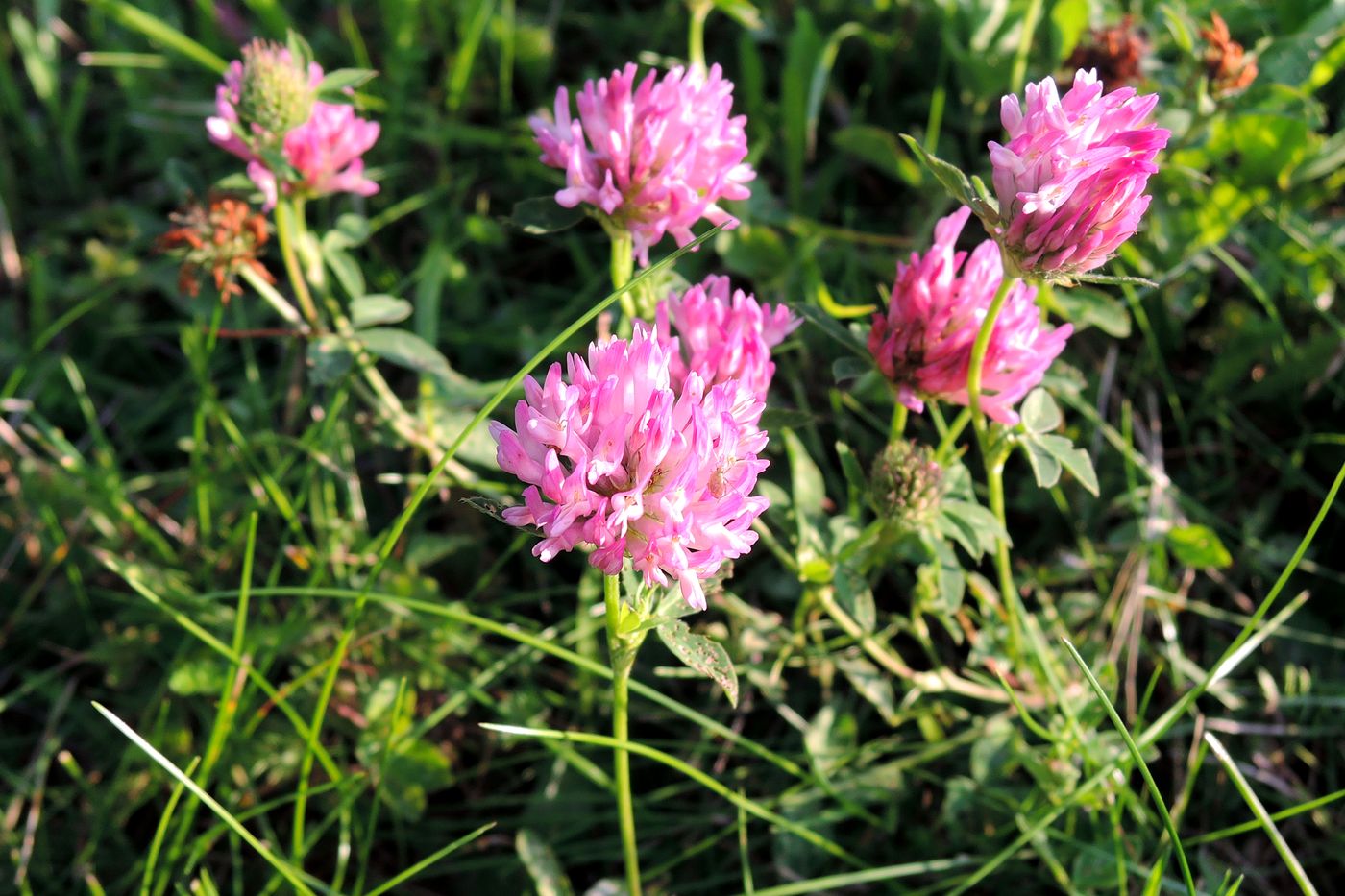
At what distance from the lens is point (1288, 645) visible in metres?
2.67

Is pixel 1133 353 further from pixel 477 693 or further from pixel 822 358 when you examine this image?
pixel 477 693

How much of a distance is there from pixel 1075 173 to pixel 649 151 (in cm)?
75

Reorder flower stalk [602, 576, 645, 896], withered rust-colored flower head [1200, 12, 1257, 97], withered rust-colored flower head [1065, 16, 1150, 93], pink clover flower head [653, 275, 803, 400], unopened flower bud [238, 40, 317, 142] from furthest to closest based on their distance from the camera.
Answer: withered rust-colored flower head [1065, 16, 1150, 93] → withered rust-colored flower head [1200, 12, 1257, 97] → unopened flower bud [238, 40, 317, 142] → pink clover flower head [653, 275, 803, 400] → flower stalk [602, 576, 645, 896]

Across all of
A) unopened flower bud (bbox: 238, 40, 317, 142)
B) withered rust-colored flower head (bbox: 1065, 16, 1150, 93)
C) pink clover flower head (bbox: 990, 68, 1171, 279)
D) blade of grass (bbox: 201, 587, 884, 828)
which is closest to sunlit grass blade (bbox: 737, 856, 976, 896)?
blade of grass (bbox: 201, 587, 884, 828)

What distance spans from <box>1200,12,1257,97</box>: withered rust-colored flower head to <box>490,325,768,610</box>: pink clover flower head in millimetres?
1701

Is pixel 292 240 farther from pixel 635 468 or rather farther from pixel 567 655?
pixel 635 468

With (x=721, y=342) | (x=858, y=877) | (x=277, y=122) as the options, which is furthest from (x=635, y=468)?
(x=277, y=122)

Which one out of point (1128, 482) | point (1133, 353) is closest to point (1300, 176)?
point (1133, 353)

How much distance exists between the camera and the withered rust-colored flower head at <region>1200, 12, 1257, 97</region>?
8.29 feet

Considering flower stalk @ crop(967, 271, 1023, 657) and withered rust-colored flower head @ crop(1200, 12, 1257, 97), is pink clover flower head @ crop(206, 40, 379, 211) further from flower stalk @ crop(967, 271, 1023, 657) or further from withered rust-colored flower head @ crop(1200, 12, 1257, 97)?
withered rust-colored flower head @ crop(1200, 12, 1257, 97)

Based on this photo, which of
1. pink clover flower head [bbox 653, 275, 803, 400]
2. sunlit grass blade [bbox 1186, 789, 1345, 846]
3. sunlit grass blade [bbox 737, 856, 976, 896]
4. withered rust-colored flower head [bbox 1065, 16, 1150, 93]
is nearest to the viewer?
sunlit grass blade [bbox 1186, 789, 1345, 846]

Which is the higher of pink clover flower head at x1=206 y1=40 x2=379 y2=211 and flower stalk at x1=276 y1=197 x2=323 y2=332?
pink clover flower head at x1=206 y1=40 x2=379 y2=211

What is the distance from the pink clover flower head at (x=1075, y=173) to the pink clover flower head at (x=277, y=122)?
1.40 metres

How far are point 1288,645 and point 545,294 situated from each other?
6.91ft
